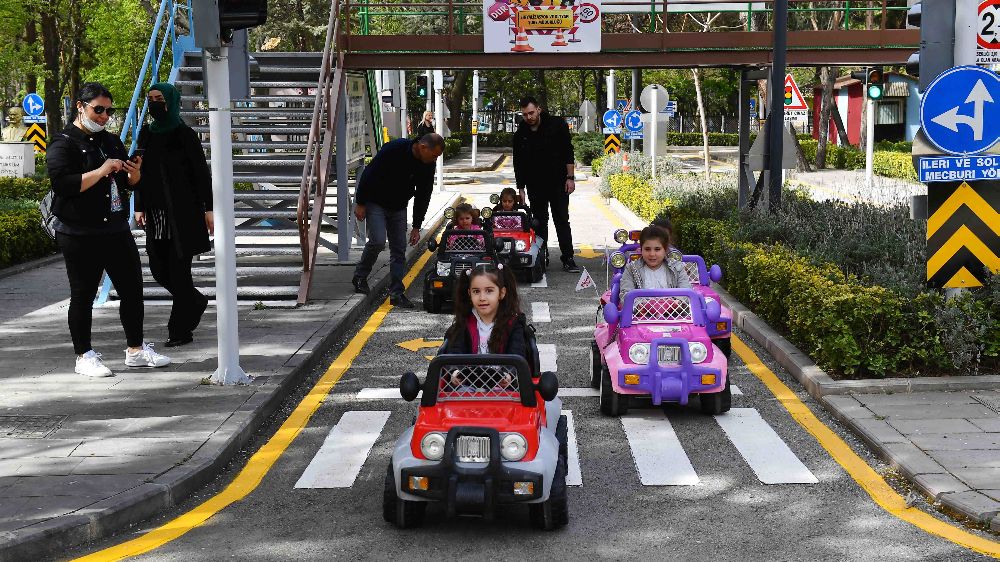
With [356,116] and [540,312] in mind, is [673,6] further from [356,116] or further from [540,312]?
[540,312]

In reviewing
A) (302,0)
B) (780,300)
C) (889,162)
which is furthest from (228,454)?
(302,0)

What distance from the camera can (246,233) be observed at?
47.0ft

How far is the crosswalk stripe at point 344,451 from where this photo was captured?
22.5 feet

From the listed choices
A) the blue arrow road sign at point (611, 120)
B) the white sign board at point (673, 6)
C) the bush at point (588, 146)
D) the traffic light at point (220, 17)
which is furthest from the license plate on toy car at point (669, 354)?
the bush at point (588, 146)

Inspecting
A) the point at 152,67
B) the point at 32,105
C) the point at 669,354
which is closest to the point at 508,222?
the point at 152,67

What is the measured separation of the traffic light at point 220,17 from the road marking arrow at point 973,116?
193 inches

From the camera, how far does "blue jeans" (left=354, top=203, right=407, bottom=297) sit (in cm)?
1336

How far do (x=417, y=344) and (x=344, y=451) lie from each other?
12.4ft

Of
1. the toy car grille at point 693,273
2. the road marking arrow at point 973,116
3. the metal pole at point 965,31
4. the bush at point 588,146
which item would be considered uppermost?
the metal pole at point 965,31

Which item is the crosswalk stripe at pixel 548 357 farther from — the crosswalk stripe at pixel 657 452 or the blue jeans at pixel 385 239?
the blue jeans at pixel 385 239

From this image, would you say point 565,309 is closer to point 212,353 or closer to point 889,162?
point 212,353

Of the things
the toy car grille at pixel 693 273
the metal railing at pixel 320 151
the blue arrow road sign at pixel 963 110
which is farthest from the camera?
the metal railing at pixel 320 151

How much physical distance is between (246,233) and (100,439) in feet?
23.8

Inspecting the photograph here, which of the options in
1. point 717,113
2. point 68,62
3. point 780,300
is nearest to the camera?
point 780,300
